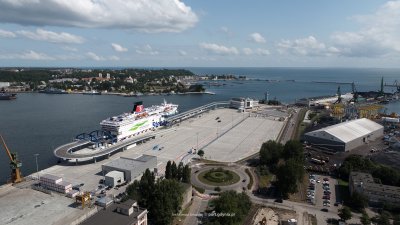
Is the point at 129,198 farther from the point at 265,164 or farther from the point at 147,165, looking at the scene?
the point at 265,164

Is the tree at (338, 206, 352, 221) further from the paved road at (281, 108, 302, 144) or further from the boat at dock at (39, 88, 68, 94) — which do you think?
the boat at dock at (39, 88, 68, 94)

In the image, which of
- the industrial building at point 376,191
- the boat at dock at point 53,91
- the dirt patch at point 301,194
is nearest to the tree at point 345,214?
the dirt patch at point 301,194

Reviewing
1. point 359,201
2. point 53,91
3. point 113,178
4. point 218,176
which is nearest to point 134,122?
point 113,178

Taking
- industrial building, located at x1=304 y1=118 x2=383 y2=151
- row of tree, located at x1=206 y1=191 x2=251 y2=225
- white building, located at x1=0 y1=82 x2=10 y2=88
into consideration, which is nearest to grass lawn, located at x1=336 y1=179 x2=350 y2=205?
row of tree, located at x1=206 y1=191 x2=251 y2=225

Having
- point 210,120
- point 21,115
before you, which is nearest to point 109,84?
point 21,115

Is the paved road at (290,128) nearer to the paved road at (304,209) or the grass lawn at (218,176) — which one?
the grass lawn at (218,176)

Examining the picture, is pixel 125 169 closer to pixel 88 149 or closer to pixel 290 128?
pixel 88 149
